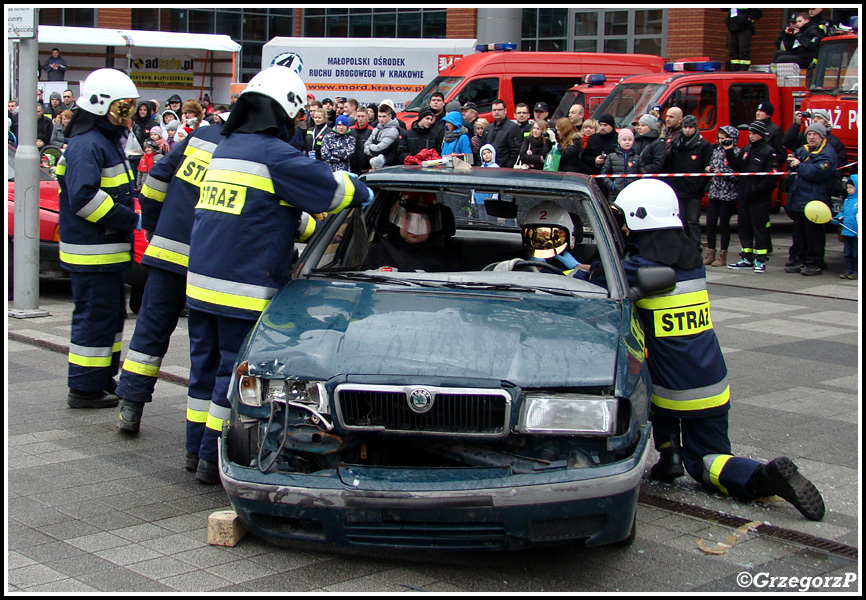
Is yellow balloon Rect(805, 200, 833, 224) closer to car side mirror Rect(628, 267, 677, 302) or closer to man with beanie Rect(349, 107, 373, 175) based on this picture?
man with beanie Rect(349, 107, 373, 175)

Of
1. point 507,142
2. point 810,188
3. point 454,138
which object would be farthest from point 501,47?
point 810,188

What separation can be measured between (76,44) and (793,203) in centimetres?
1906

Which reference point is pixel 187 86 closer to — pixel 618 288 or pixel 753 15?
pixel 753 15

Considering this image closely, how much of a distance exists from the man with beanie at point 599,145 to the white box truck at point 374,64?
9.80m

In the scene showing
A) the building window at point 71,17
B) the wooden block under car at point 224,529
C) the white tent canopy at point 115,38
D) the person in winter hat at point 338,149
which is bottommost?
the wooden block under car at point 224,529

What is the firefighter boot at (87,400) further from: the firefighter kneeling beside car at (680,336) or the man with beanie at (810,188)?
the man with beanie at (810,188)

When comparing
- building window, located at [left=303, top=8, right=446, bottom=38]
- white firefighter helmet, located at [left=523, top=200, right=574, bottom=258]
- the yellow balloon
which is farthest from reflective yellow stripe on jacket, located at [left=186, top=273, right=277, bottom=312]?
building window, located at [left=303, top=8, right=446, bottom=38]

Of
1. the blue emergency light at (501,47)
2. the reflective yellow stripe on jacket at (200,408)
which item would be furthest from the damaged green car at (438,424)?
the blue emergency light at (501,47)

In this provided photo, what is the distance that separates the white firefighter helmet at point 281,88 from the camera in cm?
498

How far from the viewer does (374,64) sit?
2370cm

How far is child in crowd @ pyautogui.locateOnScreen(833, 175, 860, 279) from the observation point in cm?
1242

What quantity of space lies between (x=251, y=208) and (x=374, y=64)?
63.9 ft

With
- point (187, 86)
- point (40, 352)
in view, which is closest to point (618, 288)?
point (40, 352)

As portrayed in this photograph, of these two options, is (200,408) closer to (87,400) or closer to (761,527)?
(87,400)
